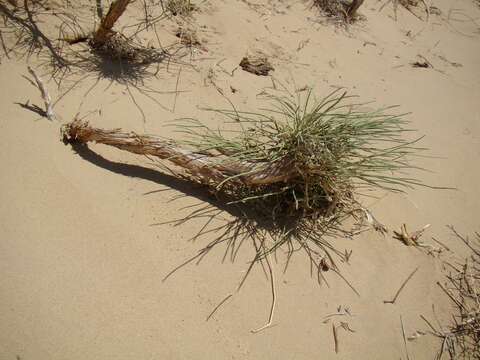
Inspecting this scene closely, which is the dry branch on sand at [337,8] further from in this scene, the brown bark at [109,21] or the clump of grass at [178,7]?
the brown bark at [109,21]

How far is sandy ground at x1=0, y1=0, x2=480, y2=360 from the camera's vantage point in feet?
3.67

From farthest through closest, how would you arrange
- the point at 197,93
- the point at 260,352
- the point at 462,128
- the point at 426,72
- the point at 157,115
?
the point at 426,72, the point at 462,128, the point at 197,93, the point at 157,115, the point at 260,352

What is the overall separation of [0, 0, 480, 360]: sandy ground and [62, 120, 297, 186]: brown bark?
0.25 feet

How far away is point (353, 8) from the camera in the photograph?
111 inches

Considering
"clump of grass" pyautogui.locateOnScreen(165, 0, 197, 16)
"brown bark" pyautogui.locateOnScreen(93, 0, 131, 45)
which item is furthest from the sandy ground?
"brown bark" pyautogui.locateOnScreen(93, 0, 131, 45)

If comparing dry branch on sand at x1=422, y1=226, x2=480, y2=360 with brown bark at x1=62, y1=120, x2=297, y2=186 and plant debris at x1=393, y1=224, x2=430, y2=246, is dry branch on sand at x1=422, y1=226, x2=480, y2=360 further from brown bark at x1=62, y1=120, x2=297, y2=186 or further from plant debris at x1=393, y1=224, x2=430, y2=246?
brown bark at x1=62, y1=120, x2=297, y2=186

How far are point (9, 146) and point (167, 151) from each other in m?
0.59

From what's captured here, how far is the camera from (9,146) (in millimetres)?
1397

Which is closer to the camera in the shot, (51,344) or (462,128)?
(51,344)

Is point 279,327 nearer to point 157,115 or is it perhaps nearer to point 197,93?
point 157,115

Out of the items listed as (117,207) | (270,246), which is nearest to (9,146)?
(117,207)

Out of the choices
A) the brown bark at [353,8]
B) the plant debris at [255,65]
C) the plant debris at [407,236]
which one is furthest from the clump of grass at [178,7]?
the plant debris at [407,236]

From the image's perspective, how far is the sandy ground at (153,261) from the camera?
1119mm

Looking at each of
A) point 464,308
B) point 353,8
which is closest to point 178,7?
point 353,8
